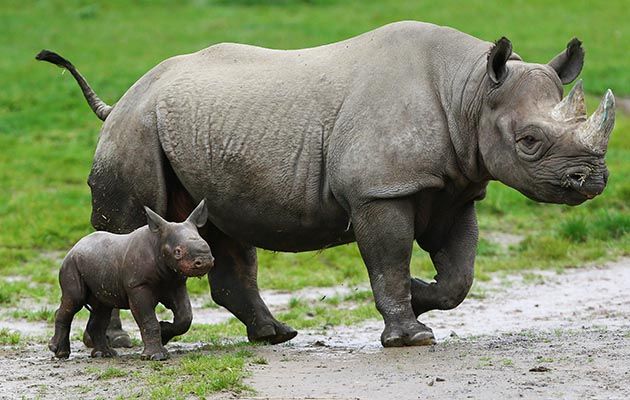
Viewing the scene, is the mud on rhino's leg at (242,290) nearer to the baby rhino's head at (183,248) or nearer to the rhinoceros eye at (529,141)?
the baby rhino's head at (183,248)

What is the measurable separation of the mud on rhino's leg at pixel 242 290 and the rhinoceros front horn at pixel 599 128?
265cm

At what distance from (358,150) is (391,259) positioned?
692 millimetres

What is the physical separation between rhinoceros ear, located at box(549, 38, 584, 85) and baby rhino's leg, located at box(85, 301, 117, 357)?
3.21 metres

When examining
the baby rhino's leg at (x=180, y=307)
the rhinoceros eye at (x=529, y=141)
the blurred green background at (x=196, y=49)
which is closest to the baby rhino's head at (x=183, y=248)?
the baby rhino's leg at (x=180, y=307)

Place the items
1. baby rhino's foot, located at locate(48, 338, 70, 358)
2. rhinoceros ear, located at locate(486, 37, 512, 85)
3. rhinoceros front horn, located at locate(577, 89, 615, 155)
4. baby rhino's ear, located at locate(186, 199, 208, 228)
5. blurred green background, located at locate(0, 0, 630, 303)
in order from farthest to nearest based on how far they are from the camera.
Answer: blurred green background, located at locate(0, 0, 630, 303)
baby rhino's foot, located at locate(48, 338, 70, 358)
baby rhino's ear, located at locate(186, 199, 208, 228)
rhinoceros ear, located at locate(486, 37, 512, 85)
rhinoceros front horn, located at locate(577, 89, 615, 155)

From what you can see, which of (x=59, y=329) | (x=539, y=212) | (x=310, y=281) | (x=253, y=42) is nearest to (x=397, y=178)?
(x=59, y=329)

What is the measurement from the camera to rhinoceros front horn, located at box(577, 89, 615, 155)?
7.61m

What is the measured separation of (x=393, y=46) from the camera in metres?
8.77

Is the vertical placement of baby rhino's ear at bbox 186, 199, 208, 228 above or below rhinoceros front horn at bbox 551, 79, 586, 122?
below

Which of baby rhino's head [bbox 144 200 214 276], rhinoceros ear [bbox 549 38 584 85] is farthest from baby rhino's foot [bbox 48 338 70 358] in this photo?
rhinoceros ear [bbox 549 38 584 85]

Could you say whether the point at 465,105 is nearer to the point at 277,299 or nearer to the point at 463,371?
the point at 463,371

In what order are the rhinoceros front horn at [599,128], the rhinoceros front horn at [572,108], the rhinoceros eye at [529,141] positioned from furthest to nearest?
the rhinoceros eye at [529,141] → the rhinoceros front horn at [572,108] → the rhinoceros front horn at [599,128]

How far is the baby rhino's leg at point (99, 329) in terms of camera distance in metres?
8.70

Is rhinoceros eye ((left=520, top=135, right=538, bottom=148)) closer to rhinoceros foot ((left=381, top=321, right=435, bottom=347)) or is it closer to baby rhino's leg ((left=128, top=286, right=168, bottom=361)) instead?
rhinoceros foot ((left=381, top=321, right=435, bottom=347))
